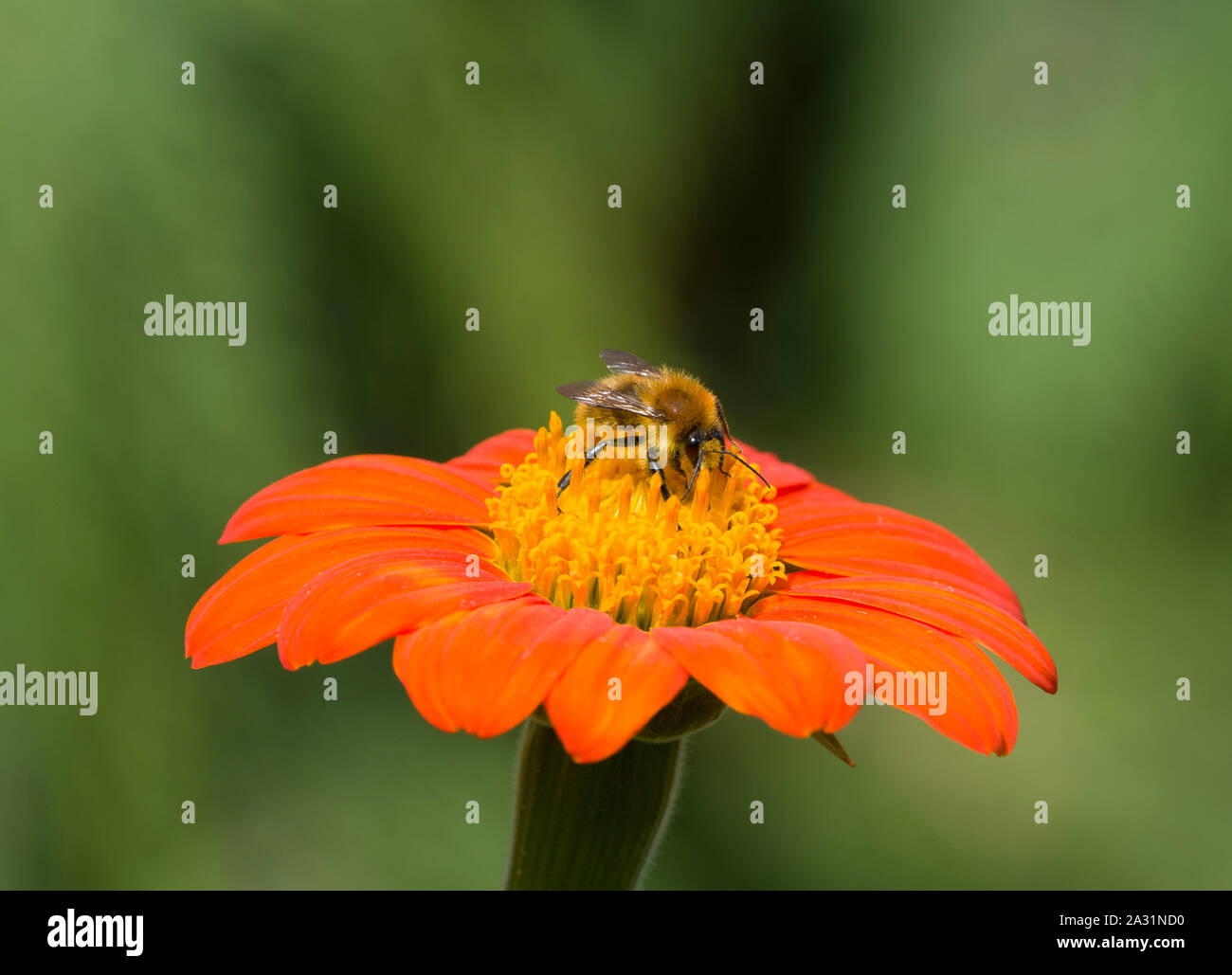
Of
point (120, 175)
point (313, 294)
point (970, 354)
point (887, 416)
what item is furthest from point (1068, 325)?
point (120, 175)

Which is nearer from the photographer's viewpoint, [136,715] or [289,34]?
[136,715]

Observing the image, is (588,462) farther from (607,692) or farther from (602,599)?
(607,692)
